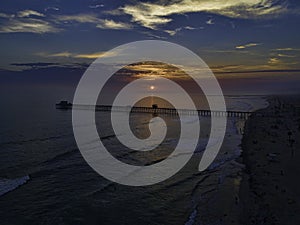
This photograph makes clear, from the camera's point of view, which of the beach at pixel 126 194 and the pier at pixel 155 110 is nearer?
the beach at pixel 126 194

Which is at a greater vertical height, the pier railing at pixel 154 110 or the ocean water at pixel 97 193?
the pier railing at pixel 154 110

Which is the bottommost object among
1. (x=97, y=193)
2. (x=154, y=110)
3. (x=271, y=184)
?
(x=97, y=193)

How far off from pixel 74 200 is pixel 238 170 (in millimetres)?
12784

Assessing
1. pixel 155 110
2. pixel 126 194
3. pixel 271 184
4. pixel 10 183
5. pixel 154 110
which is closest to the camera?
pixel 271 184

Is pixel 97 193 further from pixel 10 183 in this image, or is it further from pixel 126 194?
pixel 10 183

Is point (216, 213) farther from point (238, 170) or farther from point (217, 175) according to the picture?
point (238, 170)

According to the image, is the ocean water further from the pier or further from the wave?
the pier

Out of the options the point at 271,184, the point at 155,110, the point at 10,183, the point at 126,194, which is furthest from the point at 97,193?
the point at 155,110

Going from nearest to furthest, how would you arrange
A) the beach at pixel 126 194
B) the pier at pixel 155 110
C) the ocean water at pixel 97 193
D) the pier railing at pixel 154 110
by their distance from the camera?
the beach at pixel 126 194, the ocean water at pixel 97 193, the pier at pixel 155 110, the pier railing at pixel 154 110

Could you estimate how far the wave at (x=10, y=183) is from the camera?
54.7 ft

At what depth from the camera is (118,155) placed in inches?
1051

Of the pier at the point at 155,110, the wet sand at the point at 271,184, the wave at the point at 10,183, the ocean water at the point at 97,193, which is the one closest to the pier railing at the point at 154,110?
the pier at the point at 155,110

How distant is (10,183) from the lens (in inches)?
699

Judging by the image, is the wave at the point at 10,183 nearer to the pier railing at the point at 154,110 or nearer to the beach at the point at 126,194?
the beach at the point at 126,194
